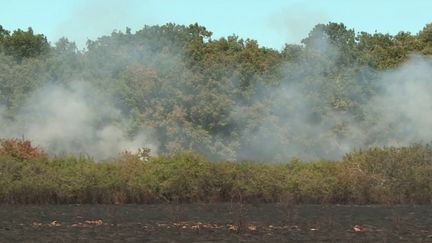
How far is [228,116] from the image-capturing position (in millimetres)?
66125

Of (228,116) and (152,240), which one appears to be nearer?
A: (152,240)

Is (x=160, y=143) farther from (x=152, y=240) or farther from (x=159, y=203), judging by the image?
(x=152, y=240)

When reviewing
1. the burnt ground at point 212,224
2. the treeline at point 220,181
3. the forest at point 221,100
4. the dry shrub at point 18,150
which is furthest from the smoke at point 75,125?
the burnt ground at point 212,224

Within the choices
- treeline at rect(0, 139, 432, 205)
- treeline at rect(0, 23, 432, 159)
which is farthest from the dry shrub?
treeline at rect(0, 23, 432, 159)

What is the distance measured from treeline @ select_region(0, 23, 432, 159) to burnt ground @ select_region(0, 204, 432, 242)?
793 inches

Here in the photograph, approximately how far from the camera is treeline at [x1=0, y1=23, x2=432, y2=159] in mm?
65625

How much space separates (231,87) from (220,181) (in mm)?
17623

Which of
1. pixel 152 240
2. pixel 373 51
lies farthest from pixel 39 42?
pixel 152 240

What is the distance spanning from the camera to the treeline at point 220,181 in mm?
49812

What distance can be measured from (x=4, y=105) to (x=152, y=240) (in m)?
45.0

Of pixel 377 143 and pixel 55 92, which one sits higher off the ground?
pixel 55 92

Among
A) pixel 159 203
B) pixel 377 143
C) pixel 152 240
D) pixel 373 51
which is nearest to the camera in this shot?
pixel 152 240

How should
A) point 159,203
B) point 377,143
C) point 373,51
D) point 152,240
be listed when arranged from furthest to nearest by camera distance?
1. point 373,51
2. point 377,143
3. point 159,203
4. point 152,240

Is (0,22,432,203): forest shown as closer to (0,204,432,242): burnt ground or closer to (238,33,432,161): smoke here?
(238,33,432,161): smoke
